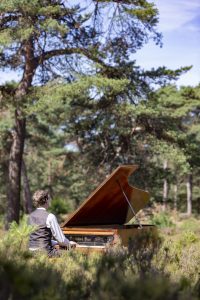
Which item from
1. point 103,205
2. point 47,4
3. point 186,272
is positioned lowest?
point 186,272

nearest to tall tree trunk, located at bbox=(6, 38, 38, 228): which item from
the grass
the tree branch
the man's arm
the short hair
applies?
the tree branch

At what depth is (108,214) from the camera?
11133 mm

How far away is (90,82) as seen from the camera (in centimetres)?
1655

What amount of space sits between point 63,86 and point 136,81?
124 inches

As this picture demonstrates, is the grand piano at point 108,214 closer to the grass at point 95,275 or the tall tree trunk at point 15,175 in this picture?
the grass at point 95,275

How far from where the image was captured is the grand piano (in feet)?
28.2

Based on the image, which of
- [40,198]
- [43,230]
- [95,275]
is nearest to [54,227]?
[43,230]

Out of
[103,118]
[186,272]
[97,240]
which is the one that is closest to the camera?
[186,272]

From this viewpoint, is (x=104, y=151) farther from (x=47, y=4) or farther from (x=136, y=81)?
(x=47, y=4)

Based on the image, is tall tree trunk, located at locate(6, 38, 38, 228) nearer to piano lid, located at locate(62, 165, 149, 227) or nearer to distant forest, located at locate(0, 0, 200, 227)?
distant forest, located at locate(0, 0, 200, 227)

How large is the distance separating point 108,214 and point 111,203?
544 millimetres

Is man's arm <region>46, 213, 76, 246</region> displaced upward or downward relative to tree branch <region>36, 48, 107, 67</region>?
downward

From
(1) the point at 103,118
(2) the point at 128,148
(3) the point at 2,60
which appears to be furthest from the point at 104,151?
(3) the point at 2,60

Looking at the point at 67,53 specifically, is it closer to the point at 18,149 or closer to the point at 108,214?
the point at 18,149
